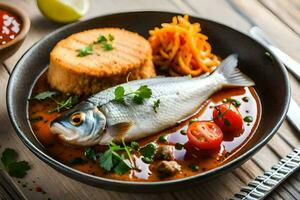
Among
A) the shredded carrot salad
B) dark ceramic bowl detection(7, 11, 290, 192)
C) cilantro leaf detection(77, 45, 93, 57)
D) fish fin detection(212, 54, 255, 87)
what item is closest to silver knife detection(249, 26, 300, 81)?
dark ceramic bowl detection(7, 11, 290, 192)

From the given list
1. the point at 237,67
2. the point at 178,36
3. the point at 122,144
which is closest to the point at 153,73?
the point at 178,36

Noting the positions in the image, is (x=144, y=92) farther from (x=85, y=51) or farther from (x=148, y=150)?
(x=85, y=51)

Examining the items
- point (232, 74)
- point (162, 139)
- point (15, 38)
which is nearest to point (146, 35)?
point (232, 74)

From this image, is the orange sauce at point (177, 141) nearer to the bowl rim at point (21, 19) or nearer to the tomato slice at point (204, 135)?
Result: the tomato slice at point (204, 135)

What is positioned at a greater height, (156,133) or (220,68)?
(220,68)

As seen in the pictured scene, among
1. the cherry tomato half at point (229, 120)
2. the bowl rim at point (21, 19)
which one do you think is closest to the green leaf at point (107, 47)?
the bowl rim at point (21, 19)

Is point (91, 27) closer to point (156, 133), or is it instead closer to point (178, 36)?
point (178, 36)
